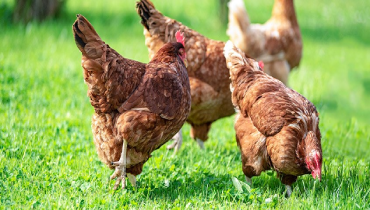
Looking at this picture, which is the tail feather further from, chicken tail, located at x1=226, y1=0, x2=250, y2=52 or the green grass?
chicken tail, located at x1=226, y1=0, x2=250, y2=52

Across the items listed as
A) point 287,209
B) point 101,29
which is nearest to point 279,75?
point 287,209

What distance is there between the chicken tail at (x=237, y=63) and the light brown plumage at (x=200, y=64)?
528 millimetres

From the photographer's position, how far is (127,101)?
487cm

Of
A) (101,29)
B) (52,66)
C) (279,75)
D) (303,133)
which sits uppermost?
(101,29)

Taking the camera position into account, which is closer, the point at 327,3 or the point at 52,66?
the point at 52,66

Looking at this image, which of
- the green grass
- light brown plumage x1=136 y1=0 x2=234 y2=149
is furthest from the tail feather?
the green grass

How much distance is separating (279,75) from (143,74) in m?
3.96

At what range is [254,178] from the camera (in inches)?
231

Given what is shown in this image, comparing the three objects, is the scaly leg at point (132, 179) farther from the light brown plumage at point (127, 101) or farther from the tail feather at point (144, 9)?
the tail feather at point (144, 9)

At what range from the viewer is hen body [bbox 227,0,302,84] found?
8.19 m

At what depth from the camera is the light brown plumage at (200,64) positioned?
6.44m

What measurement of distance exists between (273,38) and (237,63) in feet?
9.15

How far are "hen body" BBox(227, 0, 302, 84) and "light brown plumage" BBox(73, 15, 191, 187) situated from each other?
3.29 meters

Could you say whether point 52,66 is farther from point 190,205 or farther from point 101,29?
point 190,205
